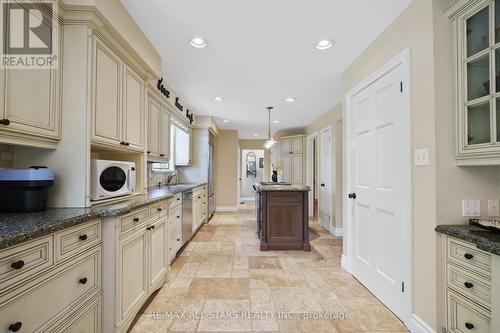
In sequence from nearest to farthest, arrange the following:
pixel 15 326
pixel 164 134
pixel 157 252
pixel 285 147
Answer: pixel 15 326 → pixel 157 252 → pixel 164 134 → pixel 285 147

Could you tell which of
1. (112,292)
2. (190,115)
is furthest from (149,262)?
(190,115)

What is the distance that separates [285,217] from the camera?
12.0ft

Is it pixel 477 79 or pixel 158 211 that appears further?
pixel 158 211

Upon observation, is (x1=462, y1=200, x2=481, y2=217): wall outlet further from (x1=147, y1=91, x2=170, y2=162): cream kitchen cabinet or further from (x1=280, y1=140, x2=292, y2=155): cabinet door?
(x1=280, y1=140, x2=292, y2=155): cabinet door

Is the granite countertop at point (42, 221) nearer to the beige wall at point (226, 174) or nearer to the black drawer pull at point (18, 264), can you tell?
the black drawer pull at point (18, 264)

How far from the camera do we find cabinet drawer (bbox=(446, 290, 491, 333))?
1.29 meters

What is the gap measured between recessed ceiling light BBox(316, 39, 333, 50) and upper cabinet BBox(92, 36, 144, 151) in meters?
1.86

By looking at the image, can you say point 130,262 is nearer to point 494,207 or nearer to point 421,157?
point 421,157

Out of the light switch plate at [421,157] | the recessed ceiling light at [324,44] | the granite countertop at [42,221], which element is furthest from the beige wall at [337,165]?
the granite countertop at [42,221]

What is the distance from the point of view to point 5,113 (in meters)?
1.20

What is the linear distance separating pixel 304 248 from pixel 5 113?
356 cm

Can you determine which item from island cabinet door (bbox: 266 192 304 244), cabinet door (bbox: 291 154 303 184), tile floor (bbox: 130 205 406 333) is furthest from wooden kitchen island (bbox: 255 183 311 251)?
cabinet door (bbox: 291 154 303 184)

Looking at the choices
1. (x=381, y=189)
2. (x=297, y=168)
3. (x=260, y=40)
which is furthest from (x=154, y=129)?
(x=297, y=168)

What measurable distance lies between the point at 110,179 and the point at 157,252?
0.87 m
